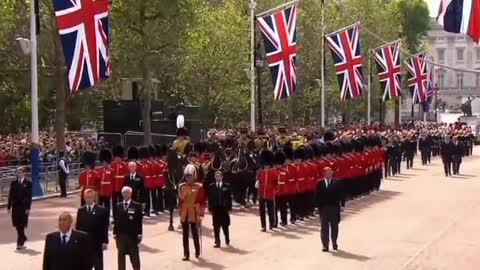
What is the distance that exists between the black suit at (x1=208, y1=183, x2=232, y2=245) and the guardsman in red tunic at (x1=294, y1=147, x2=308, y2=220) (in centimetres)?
385

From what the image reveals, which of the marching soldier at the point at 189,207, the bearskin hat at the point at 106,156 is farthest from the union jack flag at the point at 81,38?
the marching soldier at the point at 189,207

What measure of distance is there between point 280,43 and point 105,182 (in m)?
12.7

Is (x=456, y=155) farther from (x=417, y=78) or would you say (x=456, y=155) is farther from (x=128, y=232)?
(x=128, y=232)

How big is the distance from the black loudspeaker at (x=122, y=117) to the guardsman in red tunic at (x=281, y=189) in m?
20.8

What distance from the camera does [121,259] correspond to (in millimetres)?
13180

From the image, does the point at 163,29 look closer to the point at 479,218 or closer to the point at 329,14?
the point at 479,218

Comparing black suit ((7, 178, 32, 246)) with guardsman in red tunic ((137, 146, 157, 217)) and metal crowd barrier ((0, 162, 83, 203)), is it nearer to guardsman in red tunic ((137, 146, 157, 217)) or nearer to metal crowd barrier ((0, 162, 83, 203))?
guardsman in red tunic ((137, 146, 157, 217))

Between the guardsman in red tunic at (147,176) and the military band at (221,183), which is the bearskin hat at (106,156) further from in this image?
the guardsman in red tunic at (147,176)

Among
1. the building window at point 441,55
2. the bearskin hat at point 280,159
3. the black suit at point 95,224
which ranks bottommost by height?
the black suit at point 95,224

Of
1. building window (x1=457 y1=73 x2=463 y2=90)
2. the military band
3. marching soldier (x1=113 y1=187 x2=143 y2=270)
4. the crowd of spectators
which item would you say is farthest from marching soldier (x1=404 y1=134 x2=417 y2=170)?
building window (x1=457 y1=73 x2=463 y2=90)

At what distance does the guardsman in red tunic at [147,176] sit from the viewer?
2130 centimetres

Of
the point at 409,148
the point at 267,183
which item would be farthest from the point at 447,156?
the point at 267,183

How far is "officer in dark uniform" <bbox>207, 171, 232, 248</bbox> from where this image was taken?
55.5ft

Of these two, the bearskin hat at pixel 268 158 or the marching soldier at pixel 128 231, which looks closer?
the marching soldier at pixel 128 231
